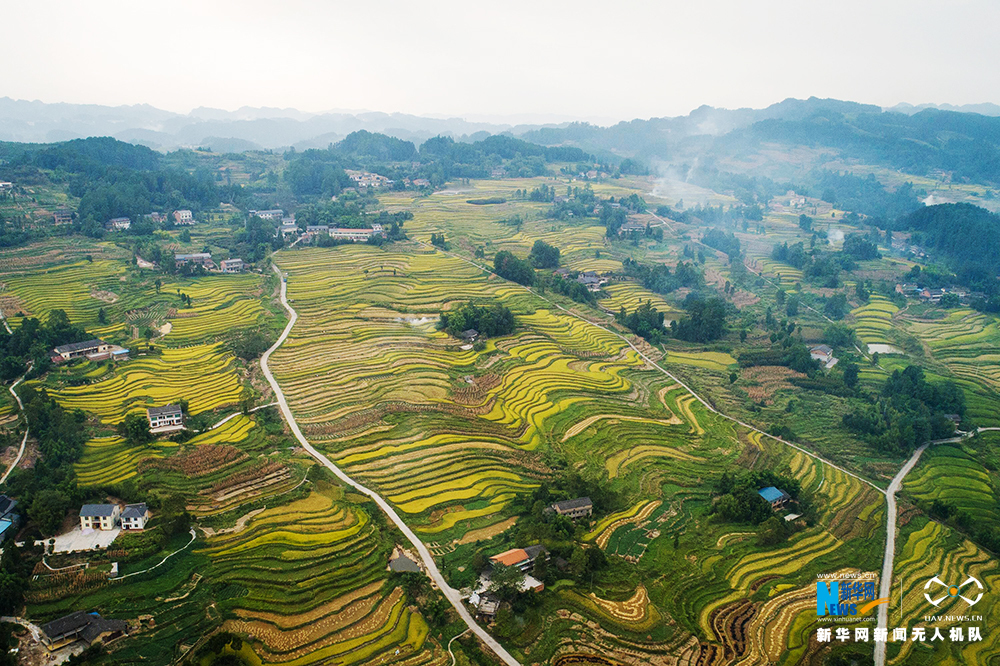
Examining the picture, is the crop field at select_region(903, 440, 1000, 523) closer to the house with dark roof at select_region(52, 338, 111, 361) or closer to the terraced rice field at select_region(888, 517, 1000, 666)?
the terraced rice field at select_region(888, 517, 1000, 666)

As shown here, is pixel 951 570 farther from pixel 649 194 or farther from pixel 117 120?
pixel 117 120

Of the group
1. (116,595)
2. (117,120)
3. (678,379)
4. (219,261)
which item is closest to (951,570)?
(678,379)

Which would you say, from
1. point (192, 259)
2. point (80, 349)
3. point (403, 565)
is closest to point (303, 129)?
point (192, 259)

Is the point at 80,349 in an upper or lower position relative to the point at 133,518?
upper

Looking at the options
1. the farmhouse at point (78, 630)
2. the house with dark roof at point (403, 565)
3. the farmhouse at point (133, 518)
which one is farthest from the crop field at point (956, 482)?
the farmhouse at point (133, 518)

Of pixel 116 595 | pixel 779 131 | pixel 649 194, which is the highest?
pixel 779 131

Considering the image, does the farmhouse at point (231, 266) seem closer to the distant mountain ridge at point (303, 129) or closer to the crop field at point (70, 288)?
the crop field at point (70, 288)

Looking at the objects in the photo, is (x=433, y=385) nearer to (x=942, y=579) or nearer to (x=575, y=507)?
(x=575, y=507)
